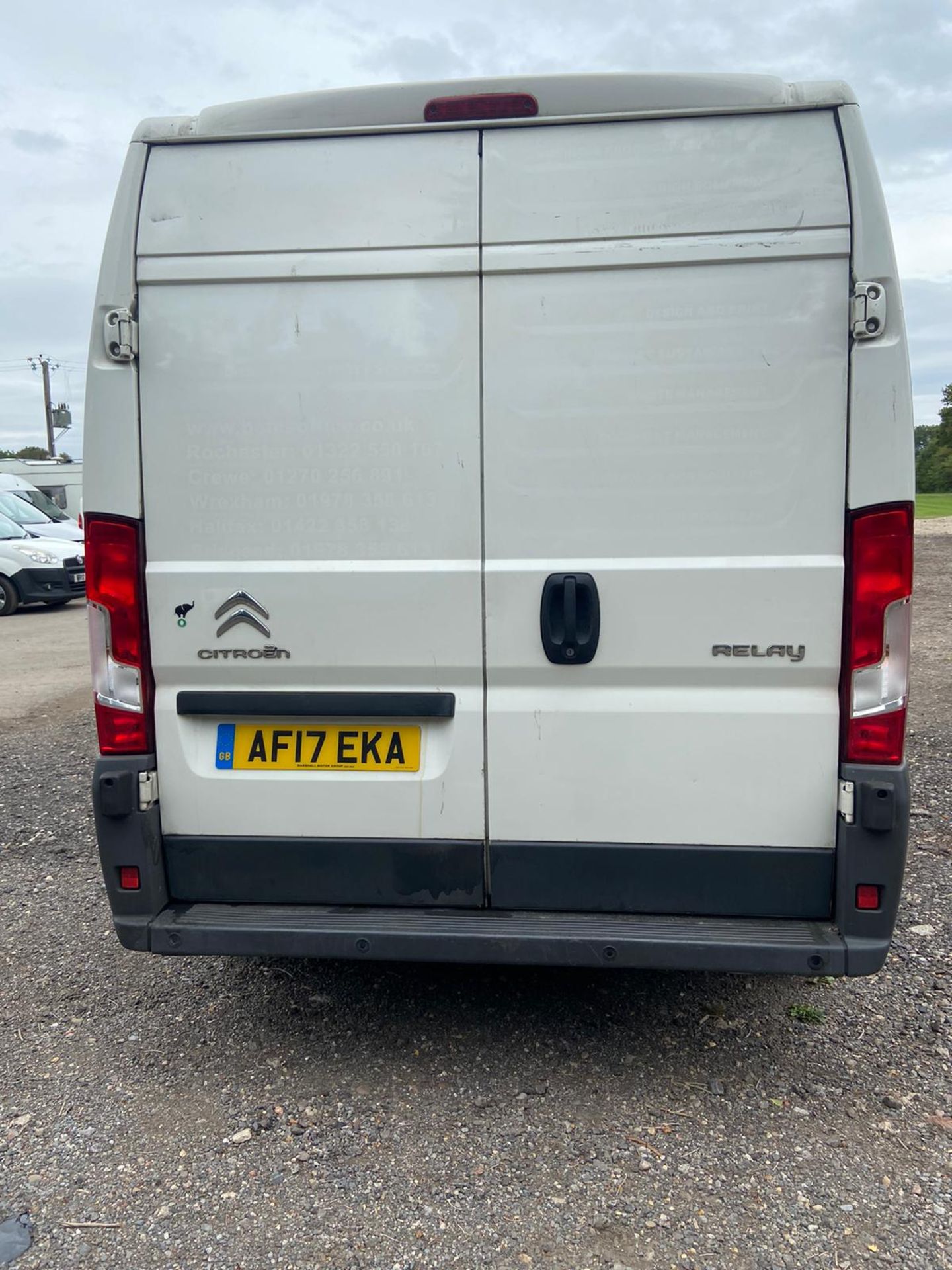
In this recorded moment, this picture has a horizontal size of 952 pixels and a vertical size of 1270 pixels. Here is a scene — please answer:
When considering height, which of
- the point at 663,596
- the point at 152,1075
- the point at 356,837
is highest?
the point at 663,596

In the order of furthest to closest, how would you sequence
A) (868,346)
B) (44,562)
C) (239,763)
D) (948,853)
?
(44,562), (948,853), (239,763), (868,346)

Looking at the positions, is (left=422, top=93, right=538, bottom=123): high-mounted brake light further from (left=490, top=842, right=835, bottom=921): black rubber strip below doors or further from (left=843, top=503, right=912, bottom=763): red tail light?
(left=490, top=842, right=835, bottom=921): black rubber strip below doors

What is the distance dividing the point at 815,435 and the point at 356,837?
1.75 m

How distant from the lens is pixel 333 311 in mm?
2883

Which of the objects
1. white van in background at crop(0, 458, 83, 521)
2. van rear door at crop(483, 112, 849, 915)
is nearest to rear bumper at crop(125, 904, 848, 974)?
van rear door at crop(483, 112, 849, 915)

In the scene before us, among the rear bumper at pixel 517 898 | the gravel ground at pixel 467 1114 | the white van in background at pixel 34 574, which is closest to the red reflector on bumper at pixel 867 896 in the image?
the rear bumper at pixel 517 898

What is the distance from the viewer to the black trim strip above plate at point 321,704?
117 inches

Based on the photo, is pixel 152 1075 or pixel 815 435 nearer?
pixel 815 435

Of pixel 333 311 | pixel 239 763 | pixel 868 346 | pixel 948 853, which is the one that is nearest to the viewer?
pixel 868 346

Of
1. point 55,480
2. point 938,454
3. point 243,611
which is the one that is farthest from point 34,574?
point 938,454

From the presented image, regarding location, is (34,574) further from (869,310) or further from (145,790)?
(869,310)

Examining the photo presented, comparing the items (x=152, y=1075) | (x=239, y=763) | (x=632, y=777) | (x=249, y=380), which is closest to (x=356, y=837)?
(x=239, y=763)

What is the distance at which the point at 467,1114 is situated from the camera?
2957 mm

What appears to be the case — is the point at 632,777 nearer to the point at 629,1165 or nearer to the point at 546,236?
the point at 629,1165
